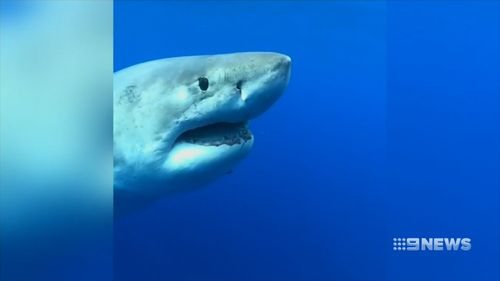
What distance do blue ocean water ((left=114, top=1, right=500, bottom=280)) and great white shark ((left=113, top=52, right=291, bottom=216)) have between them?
0.62 m

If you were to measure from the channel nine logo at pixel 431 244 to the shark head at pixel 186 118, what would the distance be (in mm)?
618

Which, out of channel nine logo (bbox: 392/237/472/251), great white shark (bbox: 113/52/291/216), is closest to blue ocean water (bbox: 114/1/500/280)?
channel nine logo (bbox: 392/237/472/251)

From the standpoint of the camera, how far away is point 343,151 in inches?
81.4

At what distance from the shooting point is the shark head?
1.12 meters

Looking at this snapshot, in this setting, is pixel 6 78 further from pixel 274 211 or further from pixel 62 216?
pixel 274 211

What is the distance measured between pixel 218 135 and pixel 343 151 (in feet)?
3.16

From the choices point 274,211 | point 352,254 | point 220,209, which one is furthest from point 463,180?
point 220,209

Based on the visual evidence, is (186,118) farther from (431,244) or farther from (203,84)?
(431,244)

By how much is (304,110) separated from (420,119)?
553 mm

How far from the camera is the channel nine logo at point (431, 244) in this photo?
1.54m

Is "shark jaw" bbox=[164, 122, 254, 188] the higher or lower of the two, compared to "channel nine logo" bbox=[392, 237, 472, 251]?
higher

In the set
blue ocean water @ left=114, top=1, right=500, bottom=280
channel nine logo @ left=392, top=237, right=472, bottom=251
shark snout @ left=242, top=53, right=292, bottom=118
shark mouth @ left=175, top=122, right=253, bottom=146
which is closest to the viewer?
shark snout @ left=242, top=53, right=292, bottom=118

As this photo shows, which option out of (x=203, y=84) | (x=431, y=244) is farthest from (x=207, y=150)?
(x=431, y=244)

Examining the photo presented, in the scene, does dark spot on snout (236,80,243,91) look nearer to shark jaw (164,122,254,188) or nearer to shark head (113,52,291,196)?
shark head (113,52,291,196)
